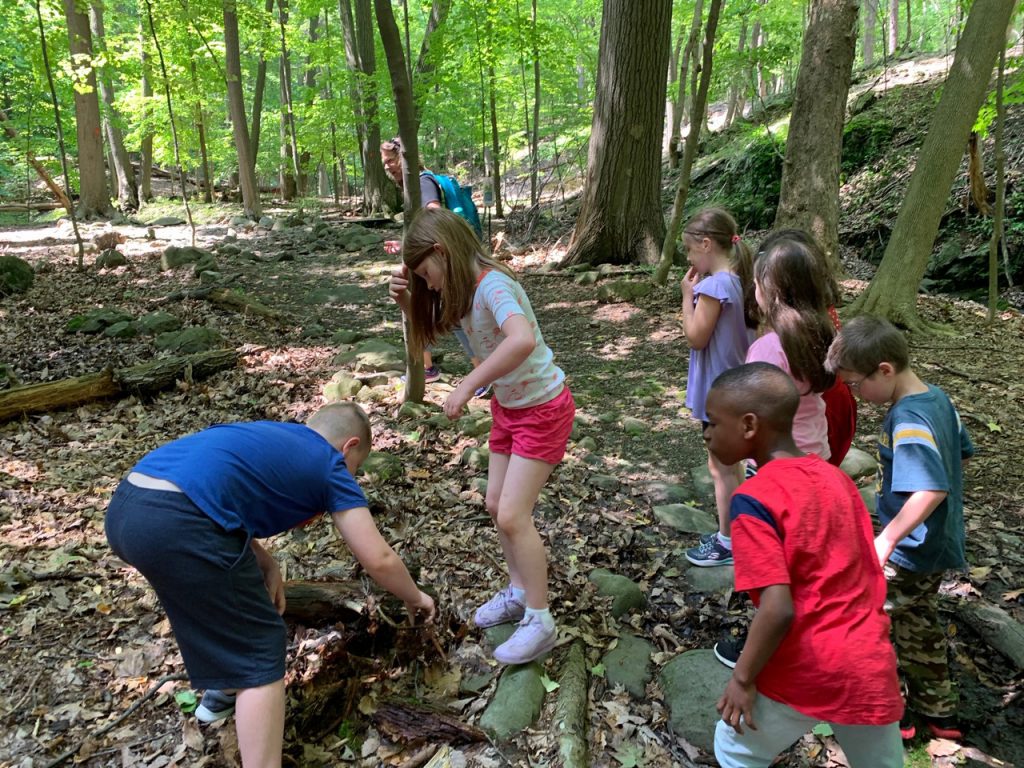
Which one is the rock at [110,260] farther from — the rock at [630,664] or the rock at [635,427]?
the rock at [630,664]

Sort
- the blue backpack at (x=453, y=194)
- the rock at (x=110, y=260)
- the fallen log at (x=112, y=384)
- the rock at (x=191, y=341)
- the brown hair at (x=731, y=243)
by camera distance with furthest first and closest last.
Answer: the rock at (x=110, y=260) < the rock at (x=191, y=341) < the blue backpack at (x=453, y=194) < the fallen log at (x=112, y=384) < the brown hair at (x=731, y=243)

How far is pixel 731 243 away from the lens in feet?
9.73

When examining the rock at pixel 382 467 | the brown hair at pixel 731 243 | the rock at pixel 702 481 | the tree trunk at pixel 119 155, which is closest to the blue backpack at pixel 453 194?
the rock at pixel 382 467

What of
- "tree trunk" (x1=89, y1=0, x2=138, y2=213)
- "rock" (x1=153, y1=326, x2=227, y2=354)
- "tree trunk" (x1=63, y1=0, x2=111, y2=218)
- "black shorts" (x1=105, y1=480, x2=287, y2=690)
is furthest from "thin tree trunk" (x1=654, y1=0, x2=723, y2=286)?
"tree trunk" (x1=89, y1=0, x2=138, y2=213)

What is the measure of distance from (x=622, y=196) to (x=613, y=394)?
15.8ft

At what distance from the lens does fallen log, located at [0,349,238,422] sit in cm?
480

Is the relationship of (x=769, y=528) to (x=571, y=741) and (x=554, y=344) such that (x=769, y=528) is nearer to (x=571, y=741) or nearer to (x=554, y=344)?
(x=571, y=741)

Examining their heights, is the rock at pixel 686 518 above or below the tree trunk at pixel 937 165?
below

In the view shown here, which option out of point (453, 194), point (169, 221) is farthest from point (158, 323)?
point (169, 221)

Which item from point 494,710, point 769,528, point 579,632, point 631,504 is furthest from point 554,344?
point 769,528

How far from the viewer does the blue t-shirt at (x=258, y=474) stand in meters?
1.82

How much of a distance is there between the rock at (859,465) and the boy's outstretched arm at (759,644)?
2.88m

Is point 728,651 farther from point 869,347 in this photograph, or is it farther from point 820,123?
point 820,123

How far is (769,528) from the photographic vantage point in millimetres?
1576
